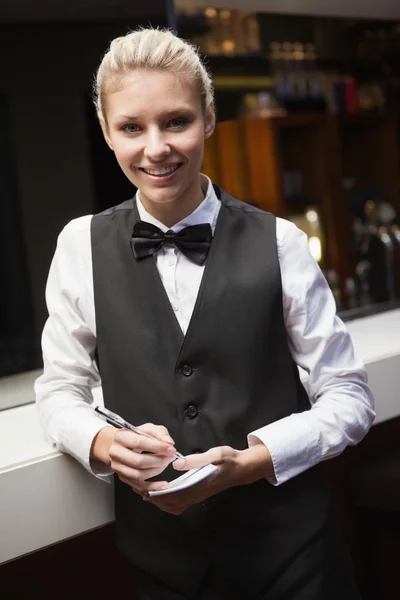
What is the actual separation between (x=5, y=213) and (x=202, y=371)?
3.60 ft

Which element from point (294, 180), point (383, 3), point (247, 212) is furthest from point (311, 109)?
point (247, 212)

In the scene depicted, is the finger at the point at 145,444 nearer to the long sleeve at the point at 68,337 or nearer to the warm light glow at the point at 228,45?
the long sleeve at the point at 68,337

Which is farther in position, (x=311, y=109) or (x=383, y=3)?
(x=311, y=109)

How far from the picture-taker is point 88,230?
146 cm

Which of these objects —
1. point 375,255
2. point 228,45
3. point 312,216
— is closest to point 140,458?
point 375,255

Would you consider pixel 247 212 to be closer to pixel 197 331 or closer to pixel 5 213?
pixel 197 331

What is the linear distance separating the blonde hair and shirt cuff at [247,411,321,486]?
0.53 m

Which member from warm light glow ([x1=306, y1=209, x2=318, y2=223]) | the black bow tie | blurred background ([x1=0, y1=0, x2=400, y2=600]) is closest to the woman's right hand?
the black bow tie

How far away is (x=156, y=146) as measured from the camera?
1.28 meters

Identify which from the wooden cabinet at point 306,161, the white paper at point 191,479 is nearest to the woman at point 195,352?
the white paper at point 191,479

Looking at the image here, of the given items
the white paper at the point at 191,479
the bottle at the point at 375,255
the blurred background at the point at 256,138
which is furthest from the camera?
the bottle at the point at 375,255

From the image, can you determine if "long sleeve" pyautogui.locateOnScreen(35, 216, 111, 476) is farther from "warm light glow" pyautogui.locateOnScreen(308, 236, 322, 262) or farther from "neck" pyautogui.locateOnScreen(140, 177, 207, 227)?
"warm light glow" pyautogui.locateOnScreen(308, 236, 322, 262)

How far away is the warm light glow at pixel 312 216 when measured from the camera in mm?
4590

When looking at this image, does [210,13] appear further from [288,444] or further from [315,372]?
[288,444]
